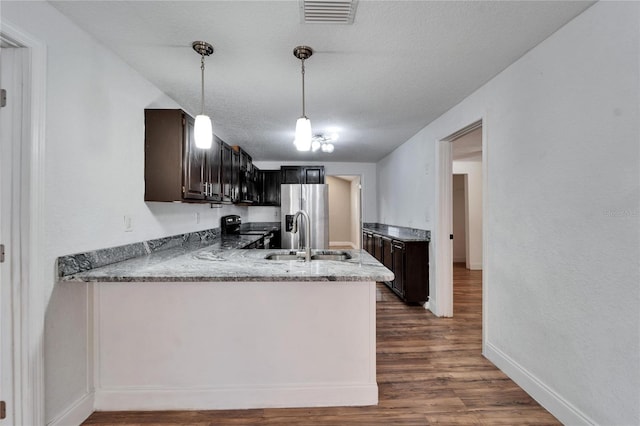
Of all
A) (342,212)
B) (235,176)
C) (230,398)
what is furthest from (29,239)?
(342,212)

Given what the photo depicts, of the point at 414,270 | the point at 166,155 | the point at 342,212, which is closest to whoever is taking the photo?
the point at 166,155

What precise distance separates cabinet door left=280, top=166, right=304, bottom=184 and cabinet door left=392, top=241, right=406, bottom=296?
2.61 m

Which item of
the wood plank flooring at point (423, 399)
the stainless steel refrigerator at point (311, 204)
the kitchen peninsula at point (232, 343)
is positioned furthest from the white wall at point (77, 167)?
the stainless steel refrigerator at point (311, 204)

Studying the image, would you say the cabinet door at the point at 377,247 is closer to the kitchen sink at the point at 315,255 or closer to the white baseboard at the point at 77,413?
the kitchen sink at the point at 315,255

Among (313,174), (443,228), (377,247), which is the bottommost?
(377,247)

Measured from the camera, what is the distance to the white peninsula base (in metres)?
1.80

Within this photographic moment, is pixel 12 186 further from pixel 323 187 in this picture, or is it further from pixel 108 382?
pixel 323 187

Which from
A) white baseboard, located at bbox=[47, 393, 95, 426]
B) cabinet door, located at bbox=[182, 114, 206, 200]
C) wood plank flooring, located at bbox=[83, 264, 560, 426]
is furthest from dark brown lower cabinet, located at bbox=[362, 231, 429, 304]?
white baseboard, located at bbox=[47, 393, 95, 426]

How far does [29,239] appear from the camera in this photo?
1450 millimetres

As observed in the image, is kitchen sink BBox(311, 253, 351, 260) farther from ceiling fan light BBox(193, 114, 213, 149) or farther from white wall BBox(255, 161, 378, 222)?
white wall BBox(255, 161, 378, 222)

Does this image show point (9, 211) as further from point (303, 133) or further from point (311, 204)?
point (311, 204)

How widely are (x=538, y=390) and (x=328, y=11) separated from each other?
266 cm

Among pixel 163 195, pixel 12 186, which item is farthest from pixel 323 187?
pixel 12 186

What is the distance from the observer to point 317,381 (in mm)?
1836
